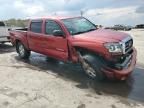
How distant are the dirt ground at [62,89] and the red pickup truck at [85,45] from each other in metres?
0.42

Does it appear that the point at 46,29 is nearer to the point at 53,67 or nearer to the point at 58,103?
the point at 53,67

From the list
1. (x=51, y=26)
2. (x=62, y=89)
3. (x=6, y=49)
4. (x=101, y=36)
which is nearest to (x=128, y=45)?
(x=101, y=36)

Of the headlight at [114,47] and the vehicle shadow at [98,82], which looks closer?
the vehicle shadow at [98,82]

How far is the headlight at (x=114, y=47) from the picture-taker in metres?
7.76

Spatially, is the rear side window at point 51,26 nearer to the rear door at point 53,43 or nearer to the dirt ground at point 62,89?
the rear door at point 53,43

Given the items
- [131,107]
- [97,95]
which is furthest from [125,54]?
[131,107]

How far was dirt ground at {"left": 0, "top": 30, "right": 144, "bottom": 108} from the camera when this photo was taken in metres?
6.61

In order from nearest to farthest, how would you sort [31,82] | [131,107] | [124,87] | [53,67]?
[131,107], [124,87], [31,82], [53,67]

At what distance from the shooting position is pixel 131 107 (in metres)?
6.29

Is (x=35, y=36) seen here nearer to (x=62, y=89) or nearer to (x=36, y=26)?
(x=36, y=26)

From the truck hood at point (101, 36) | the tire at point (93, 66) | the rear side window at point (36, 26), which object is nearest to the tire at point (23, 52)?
the rear side window at point (36, 26)

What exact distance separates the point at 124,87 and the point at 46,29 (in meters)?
3.72

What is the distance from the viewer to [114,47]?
25.6ft

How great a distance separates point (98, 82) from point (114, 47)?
112 centimetres
